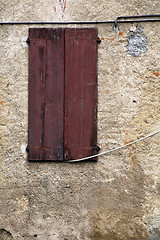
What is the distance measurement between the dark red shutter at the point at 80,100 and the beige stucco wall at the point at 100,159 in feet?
0.36

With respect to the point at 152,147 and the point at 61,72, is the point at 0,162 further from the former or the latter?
the point at 152,147

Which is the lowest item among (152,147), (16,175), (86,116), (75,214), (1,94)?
(75,214)

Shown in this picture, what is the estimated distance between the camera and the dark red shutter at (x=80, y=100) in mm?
2969

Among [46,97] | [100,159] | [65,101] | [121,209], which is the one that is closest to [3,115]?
[46,97]

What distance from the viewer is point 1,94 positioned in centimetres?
309

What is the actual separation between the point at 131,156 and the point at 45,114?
1.19 m

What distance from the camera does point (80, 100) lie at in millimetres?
2982

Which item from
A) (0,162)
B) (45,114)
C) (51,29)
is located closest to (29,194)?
(0,162)

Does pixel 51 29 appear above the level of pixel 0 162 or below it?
above

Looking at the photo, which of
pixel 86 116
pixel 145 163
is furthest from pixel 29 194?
pixel 145 163

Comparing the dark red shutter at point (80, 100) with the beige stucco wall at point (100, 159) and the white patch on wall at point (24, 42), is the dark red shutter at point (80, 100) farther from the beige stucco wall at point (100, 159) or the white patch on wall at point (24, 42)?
the white patch on wall at point (24, 42)

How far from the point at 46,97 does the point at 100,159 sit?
1.02 metres

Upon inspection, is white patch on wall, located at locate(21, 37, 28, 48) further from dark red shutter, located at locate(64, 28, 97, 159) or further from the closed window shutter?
dark red shutter, located at locate(64, 28, 97, 159)

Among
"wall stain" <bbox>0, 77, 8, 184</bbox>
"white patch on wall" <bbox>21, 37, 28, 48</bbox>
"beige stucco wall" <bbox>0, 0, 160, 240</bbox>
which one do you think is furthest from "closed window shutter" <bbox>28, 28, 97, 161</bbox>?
"wall stain" <bbox>0, 77, 8, 184</bbox>
